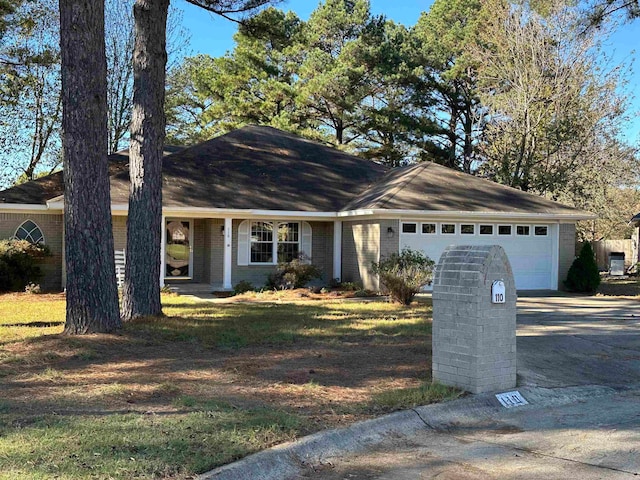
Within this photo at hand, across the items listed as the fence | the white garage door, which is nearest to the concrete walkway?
the white garage door

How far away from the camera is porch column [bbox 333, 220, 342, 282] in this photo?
21.2 m

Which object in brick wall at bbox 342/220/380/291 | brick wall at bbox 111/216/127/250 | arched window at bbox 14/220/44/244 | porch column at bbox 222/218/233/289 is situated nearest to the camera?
brick wall at bbox 342/220/380/291

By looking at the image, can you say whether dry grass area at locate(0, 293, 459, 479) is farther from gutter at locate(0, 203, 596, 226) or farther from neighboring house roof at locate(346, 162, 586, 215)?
neighboring house roof at locate(346, 162, 586, 215)

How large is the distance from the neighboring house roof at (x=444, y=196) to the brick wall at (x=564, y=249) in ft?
2.14

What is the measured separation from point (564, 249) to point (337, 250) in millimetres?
7372

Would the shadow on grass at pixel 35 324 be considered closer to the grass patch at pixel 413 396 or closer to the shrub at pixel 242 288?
the grass patch at pixel 413 396

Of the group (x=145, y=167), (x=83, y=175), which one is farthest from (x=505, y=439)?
(x=145, y=167)

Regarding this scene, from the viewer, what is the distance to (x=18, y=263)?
18.8 m

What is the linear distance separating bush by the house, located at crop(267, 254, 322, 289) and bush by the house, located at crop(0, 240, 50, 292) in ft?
23.0

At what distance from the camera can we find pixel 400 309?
14.7 m

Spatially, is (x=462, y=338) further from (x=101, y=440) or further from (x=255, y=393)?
(x=101, y=440)

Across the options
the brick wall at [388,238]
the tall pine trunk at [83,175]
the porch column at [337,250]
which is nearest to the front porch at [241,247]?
the porch column at [337,250]

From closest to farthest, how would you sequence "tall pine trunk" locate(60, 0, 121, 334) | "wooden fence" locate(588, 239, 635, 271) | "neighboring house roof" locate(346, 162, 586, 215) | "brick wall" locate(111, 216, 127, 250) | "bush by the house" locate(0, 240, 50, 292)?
1. "tall pine trunk" locate(60, 0, 121, 334)
2. "bush by the house" locate(0, 240, 50, 292)
3. "neighboring house roof" locate(346, 162, 586, 215)
4. "brick wall" locate(111, 216, 127, 250)
5. "wooden fence" locate(588, 239, 635, 271)

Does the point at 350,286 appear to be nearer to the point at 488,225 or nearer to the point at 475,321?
the point at 488,225
